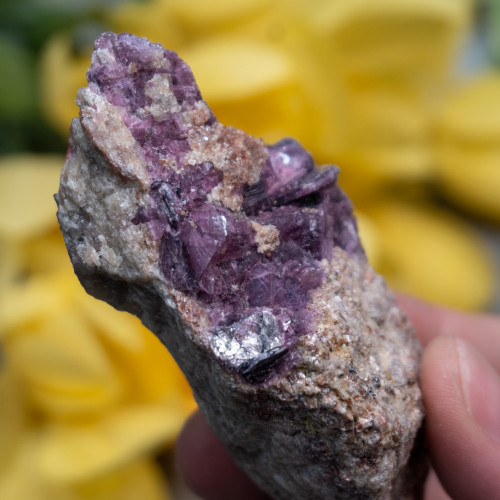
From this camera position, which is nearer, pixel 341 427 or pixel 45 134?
pixel 341 427

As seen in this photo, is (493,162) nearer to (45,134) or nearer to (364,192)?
(364,192)

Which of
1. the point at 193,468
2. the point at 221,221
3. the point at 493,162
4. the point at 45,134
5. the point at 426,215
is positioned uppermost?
the point at 221,221

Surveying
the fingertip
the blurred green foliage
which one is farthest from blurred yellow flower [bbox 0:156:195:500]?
the blurred green foliage

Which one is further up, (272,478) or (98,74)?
(98,74)

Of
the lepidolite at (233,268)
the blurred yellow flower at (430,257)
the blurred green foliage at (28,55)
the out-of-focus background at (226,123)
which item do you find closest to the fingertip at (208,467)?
the out-of-focus background at (226,123)

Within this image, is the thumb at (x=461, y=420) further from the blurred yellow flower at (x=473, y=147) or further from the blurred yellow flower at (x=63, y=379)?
the blurred yellow flower at (x=473, y=147)

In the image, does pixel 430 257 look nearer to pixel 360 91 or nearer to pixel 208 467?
pixel 360 91

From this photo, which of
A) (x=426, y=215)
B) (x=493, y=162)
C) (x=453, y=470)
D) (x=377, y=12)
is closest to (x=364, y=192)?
(x=426, y=215)
